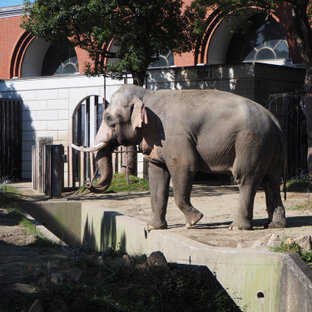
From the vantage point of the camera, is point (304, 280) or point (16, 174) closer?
point (304, 280)

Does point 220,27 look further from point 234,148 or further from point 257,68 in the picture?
point 234,148

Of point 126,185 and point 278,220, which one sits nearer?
point 278,220

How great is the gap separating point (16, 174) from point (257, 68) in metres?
9.47

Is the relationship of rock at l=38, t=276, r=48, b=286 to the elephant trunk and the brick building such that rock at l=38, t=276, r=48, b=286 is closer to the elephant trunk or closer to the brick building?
the elephant trunk

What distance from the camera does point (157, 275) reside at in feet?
20.0

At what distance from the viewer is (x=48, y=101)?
72.2ft

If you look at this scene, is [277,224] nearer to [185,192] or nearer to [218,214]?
[185,192]

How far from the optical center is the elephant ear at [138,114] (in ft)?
28.9

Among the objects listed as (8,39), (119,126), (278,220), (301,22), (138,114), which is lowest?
(278,220)

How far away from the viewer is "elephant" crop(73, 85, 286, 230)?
28.9 ft

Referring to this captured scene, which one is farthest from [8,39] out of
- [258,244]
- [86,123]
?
[258,244]

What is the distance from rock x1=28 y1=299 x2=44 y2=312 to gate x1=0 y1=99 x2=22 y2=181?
17251mm

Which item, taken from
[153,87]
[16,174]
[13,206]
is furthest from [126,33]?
[16,174]

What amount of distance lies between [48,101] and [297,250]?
1620cm
